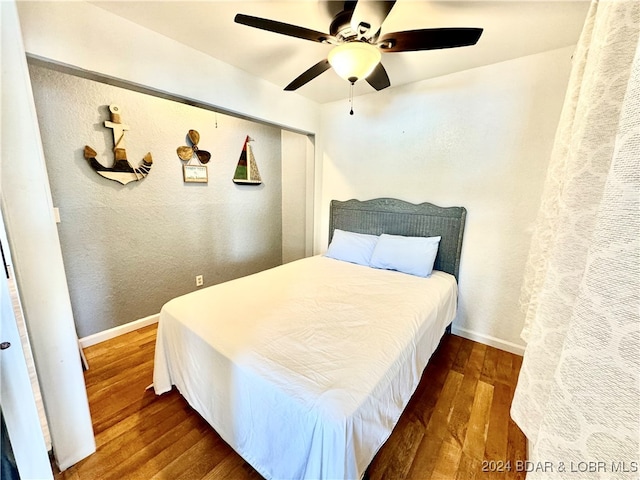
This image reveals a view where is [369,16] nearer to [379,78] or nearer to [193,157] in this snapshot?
[379,78]

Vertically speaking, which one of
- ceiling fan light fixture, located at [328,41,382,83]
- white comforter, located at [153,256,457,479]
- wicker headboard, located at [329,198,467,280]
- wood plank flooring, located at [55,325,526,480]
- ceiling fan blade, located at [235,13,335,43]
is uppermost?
ceiling fan blade, located at [235,13,335,43]

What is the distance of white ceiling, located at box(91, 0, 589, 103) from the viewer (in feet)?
4.70

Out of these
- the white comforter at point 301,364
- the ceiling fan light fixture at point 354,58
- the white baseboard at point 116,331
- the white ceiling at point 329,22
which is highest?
the white ceiling at point 329,22

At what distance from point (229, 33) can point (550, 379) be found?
235 centimetres

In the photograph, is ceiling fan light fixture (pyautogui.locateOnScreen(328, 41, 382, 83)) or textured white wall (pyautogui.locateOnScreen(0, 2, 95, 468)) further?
ceiling fan light fixture (pyautogui.locateOnScreen(328, 41, 382, 83))

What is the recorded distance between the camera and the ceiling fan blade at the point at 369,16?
1.15 meters

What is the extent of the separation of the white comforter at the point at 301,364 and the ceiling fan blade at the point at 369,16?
1561 mm

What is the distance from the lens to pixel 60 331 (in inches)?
47.8

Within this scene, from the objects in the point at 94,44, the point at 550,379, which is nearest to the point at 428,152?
the point at 550,379

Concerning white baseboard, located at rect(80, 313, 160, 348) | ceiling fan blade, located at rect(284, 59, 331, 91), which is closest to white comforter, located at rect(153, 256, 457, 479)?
white baseboard, located at rect(80, 313, 160, 348)

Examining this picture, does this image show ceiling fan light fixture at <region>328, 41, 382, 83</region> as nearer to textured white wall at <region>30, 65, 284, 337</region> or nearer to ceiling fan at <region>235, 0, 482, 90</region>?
ceiling fan at <region>235, 0, 482, 90</region>

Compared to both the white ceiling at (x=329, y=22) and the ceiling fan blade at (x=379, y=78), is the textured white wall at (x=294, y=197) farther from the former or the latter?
the ceiling fan blade at (x=379, y=78)

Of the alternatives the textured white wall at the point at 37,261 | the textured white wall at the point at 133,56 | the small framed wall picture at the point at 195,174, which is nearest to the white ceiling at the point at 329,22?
the textured white wall at the point at 133,56

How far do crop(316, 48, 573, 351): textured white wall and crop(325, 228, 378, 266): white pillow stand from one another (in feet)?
1.79
